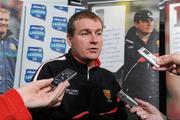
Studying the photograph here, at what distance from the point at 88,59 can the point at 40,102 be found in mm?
1006

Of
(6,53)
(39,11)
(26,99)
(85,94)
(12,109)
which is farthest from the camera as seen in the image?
(39,11)

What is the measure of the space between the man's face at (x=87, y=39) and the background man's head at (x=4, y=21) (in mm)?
684

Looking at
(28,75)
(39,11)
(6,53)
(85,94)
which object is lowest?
(85,94)

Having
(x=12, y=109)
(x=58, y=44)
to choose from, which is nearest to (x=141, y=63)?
(x=58, y=44)

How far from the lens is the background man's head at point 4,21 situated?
2.26 m

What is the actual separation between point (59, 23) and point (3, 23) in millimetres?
394

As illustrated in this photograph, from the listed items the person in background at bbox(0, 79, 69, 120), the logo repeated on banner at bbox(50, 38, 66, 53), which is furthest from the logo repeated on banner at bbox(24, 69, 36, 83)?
the person in background at bbox(0, 79, 69, 120)

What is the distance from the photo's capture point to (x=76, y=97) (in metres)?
1.73

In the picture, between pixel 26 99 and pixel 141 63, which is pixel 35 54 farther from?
pixel 26 99

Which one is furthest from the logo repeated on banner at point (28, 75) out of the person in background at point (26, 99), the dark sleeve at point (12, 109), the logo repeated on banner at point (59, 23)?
the dark sleeve at point (12, 109)

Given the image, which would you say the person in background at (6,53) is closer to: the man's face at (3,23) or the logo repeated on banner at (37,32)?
the man's face at (3,23)

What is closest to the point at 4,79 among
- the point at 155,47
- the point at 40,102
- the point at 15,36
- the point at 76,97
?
the point at 15,36

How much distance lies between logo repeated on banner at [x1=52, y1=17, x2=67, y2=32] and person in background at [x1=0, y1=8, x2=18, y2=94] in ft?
0.98

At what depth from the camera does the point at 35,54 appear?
2318 mm
